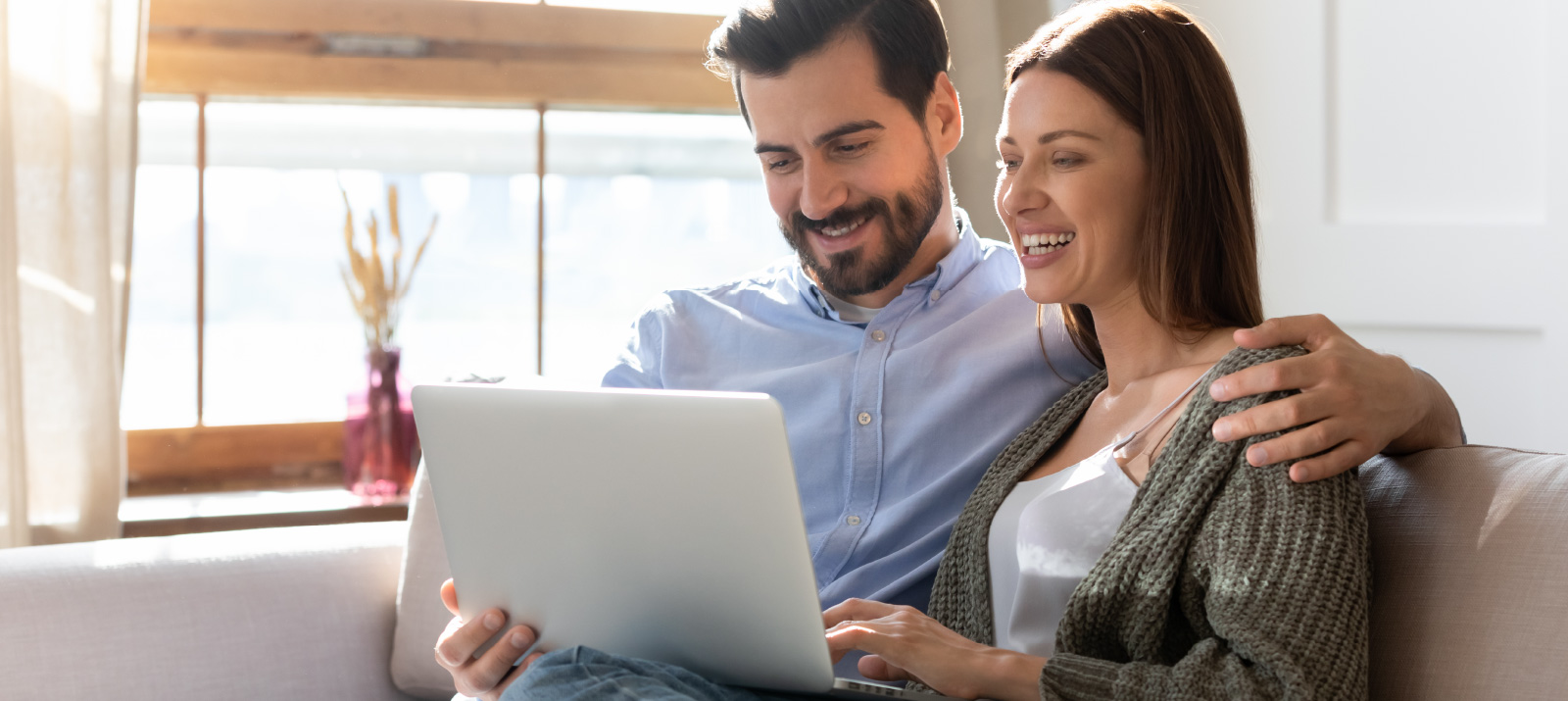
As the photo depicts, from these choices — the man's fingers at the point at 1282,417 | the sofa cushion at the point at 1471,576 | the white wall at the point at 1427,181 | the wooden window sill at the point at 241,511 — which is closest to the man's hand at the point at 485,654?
the man's fingers at the point at 1282,417

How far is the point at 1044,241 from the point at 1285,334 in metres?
0.29

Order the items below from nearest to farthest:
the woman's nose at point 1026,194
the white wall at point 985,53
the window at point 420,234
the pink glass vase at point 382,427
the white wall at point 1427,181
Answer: the woman's nose at point 1026,194 → the white wall at point 1427,181 → the pink glass vase at point 382,427 → the window at point 420,234 → the white wall at point 985,53

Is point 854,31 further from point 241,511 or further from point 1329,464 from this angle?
point 241,511

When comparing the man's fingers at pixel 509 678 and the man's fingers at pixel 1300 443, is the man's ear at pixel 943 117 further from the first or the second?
the man's fingers at pixel 509 678

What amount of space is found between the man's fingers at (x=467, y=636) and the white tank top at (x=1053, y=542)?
0.49 metres

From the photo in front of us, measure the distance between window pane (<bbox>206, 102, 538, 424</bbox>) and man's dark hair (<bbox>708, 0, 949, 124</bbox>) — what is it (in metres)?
0.97

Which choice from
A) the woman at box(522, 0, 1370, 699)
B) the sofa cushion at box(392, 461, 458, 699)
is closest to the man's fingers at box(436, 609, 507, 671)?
the woman at box(522, 0, 1370, 699)

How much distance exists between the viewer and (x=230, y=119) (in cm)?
230

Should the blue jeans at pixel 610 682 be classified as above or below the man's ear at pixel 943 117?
below

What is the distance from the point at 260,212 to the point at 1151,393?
1808 mm

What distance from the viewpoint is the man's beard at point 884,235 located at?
62.1 inches

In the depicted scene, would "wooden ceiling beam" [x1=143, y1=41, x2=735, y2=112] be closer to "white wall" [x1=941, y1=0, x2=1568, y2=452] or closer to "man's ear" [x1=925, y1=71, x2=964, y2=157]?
"man's ear" [x1=925, y1=71, x2=964, y2=157]

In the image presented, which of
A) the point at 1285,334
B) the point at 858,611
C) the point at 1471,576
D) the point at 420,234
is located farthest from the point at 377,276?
the point at 1471,576

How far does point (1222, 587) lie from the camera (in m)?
0.93
